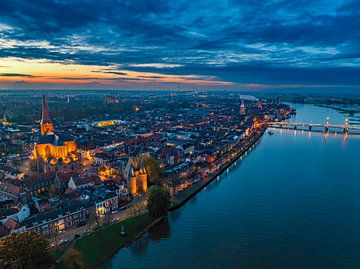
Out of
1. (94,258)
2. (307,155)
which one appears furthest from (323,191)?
(94,258)

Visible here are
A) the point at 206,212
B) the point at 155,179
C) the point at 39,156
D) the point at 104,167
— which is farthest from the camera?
the point at 39,156

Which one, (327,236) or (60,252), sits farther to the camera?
(327,236)

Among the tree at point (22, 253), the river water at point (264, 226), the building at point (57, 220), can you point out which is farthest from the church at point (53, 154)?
the tree at point (22, 253)

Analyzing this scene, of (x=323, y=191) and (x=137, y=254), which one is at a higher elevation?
(x=323, y=191)

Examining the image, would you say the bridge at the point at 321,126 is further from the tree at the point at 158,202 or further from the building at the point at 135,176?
the tree at the point at 158,202

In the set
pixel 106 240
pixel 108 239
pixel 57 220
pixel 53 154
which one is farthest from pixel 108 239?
pixel 53 154

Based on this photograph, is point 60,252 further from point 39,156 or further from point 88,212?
point 39,156

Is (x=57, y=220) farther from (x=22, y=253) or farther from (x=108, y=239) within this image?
(x=22, y=253)
